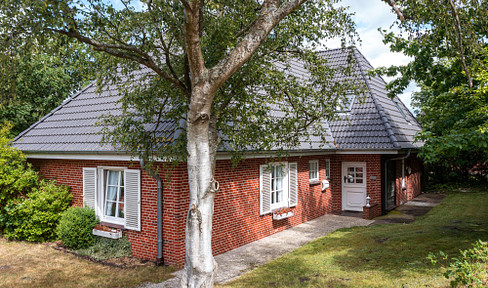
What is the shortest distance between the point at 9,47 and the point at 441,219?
534 inches

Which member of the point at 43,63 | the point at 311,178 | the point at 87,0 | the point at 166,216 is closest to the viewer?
the point at 87,0

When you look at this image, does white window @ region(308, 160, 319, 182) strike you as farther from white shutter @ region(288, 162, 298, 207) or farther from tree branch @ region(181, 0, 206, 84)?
tree branch @ region(181, 0, 206, 84)

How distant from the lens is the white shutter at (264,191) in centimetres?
1101

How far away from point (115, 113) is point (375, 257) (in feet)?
26.8

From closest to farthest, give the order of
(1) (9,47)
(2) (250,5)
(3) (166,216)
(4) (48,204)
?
(1) (9,47) → (2) (250,5) → (3) (166,216) → (4) (48,204)

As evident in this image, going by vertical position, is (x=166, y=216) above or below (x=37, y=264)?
above

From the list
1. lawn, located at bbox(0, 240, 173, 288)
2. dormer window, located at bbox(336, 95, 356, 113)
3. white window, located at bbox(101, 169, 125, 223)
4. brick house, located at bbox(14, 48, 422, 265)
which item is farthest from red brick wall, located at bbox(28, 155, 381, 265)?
dormer window, located at bbox(336, 95, 356, 113)

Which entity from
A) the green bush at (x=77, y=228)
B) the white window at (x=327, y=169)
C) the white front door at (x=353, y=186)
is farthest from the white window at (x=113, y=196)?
the white front door at (x=353, y=186)

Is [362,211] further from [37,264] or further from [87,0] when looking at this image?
[87,0]

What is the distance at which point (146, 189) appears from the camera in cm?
897

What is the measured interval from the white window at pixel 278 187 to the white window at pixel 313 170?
129 cm

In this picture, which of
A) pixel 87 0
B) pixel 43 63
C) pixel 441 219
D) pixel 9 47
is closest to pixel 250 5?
pixel 87 0

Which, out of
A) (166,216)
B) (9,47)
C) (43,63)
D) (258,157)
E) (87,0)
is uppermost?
(43,63)

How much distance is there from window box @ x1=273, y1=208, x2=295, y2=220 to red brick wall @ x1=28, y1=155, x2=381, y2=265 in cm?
28
